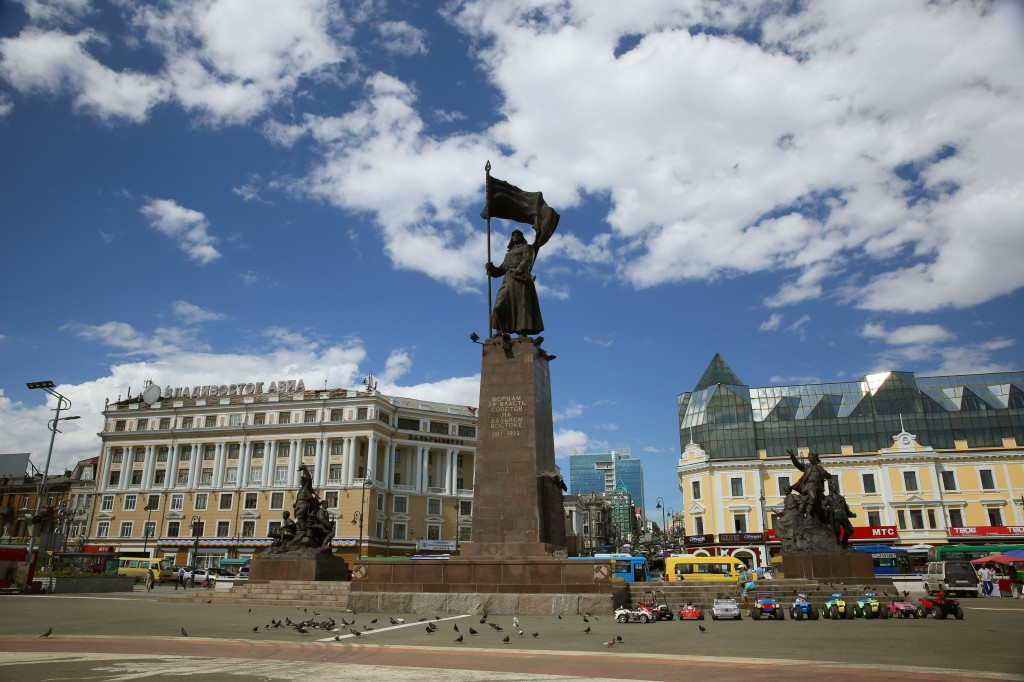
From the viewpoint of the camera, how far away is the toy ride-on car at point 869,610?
16.2 m

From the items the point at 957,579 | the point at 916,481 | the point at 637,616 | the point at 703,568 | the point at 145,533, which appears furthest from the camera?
the point at 145,533

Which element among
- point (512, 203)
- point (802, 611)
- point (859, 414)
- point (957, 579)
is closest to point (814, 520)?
point (802, 611)

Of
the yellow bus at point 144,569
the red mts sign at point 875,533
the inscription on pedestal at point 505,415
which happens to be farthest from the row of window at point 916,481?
the yellow bus at point 144,569

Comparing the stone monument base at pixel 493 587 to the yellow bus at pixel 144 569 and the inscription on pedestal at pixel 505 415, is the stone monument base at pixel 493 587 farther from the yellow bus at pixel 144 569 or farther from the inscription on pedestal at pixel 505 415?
the yellow bus at pixel 144 569

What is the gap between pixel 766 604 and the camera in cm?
1648

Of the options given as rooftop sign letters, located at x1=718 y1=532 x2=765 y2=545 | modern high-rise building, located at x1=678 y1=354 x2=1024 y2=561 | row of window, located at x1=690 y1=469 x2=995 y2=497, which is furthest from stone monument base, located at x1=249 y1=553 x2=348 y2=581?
row of window, located at x1=690 y1=469 x2=995 y2=497

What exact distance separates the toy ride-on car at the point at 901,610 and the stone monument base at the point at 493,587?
6.55 meters

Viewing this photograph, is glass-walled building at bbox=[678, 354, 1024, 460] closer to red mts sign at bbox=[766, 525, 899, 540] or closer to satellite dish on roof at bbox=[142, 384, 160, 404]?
red mts sign at bbox=[766, 525, 899, 540]

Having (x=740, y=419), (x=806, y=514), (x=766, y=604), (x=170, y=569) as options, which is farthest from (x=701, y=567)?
(x=170, y=569)

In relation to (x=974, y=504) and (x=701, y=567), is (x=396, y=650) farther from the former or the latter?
(x=974, y=504)

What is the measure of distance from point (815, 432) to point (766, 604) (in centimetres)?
5091

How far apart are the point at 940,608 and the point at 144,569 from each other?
5246 centimetres

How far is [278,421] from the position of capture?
68.4m

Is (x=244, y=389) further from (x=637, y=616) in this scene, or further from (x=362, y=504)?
(x=637, y=616)
